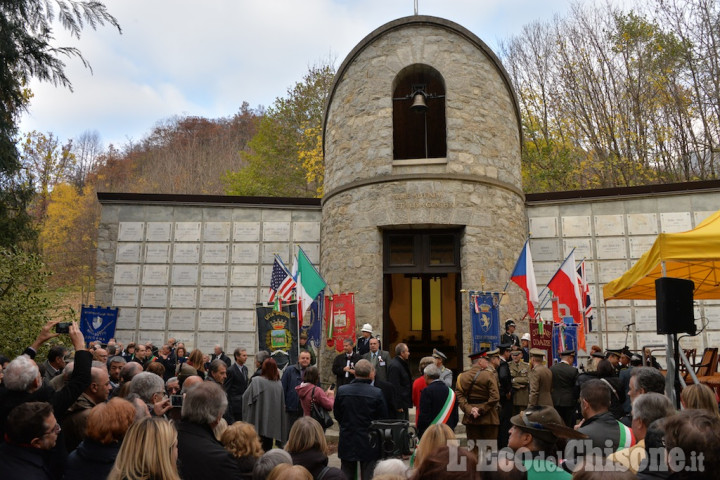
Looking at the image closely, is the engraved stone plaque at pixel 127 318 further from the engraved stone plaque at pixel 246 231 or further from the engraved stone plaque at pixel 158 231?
the engraved stone plaque at pixel 246 231

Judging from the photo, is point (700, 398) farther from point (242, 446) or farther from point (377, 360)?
point (377, 360)

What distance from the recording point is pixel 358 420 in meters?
6.25

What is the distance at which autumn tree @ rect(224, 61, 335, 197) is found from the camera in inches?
1264

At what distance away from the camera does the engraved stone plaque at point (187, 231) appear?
597 inches

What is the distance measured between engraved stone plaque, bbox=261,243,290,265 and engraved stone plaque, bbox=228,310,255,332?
1387mm

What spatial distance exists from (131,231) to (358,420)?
1105 cm

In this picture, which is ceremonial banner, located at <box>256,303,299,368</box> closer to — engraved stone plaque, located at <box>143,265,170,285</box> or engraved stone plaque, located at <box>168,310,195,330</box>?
engraved stone plaque, located at <box>168,310,195,330</box>

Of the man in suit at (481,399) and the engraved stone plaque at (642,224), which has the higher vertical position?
the engraved stone plaque at (642,224)

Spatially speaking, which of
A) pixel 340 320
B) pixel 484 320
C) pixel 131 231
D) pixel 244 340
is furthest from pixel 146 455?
pixel 131 231

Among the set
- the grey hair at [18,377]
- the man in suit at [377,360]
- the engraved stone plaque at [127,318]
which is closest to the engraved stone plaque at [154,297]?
the engraved stone plaque at [127,318]

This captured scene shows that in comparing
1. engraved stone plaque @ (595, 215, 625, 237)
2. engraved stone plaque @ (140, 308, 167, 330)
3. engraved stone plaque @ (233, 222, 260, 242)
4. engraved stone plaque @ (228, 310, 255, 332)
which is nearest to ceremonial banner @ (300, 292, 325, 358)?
engraved stone plaque @ (228, 310, 255, 332)

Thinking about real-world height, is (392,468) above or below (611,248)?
below

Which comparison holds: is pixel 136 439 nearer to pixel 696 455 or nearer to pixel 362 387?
pixel 696 455

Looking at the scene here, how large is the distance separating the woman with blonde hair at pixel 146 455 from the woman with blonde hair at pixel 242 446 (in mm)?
999
